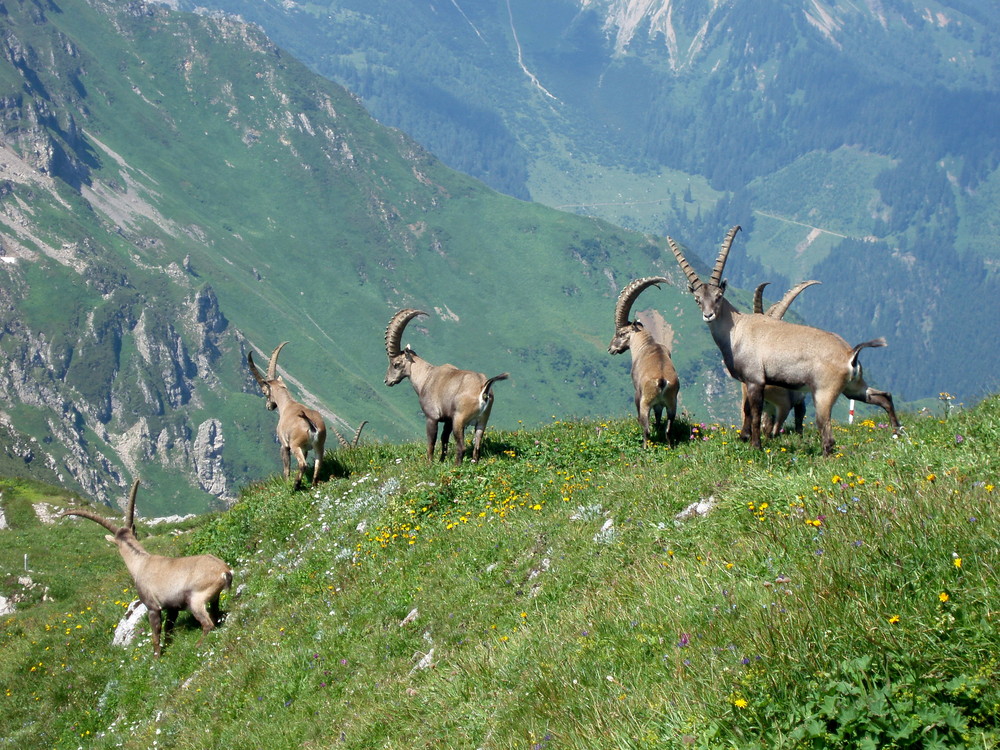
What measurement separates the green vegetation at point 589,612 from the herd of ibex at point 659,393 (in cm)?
65

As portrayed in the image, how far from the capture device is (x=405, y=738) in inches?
343

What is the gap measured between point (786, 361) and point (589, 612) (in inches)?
323

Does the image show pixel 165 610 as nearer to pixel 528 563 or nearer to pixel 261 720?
pixel 261 720

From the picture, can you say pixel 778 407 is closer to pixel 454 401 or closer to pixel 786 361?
pixel 786 361

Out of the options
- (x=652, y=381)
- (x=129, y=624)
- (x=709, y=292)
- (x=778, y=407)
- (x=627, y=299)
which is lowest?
(x=129, y=624)

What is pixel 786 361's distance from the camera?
15.6 metres

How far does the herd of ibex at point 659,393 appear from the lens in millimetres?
15258

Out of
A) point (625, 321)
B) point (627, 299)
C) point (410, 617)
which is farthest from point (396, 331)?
point (410, 617)

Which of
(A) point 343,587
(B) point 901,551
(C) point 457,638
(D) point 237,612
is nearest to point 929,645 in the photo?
(B) point 901,551

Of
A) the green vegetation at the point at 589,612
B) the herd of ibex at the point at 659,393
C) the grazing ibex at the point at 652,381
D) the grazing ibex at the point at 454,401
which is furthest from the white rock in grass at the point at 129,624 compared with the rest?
the grazing ibex at the point at 652,381

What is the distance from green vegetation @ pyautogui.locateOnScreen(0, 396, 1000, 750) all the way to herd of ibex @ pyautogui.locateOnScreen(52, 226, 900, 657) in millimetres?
648

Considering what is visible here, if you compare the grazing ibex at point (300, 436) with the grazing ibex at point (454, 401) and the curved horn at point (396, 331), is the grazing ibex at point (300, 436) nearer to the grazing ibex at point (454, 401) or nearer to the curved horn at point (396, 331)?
the grazing ibex at point (454, 401)

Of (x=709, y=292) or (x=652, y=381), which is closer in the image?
(x=709, y=292)

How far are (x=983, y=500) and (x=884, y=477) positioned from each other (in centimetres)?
227
